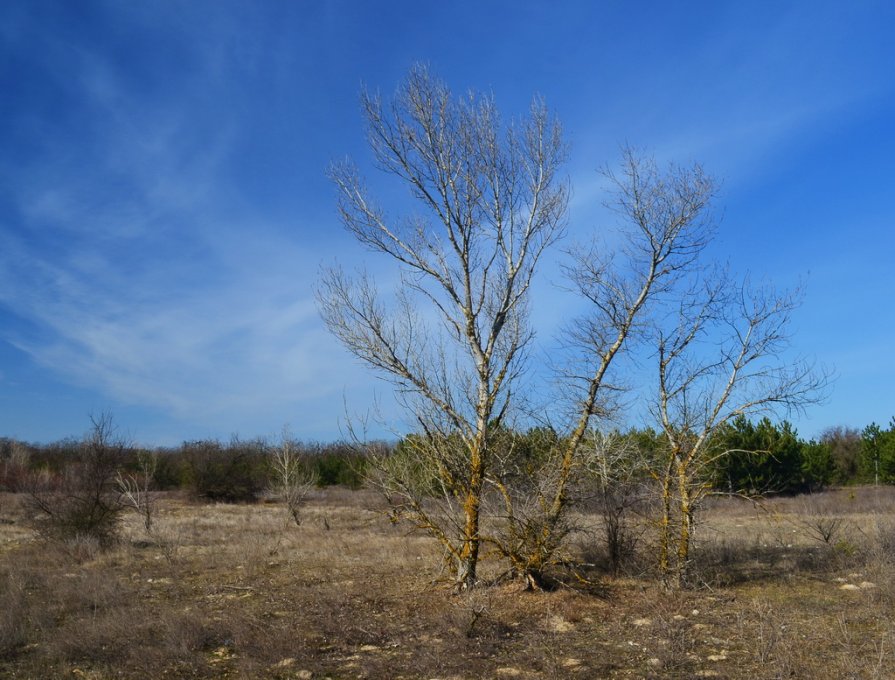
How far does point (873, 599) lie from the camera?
10.4 metres

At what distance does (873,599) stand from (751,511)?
64.6ft

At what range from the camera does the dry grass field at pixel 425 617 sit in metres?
7.41

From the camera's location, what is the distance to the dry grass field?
24.3ft

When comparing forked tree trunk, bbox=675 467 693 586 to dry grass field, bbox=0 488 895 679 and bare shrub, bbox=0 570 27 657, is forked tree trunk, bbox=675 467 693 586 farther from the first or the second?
bare shrub, bbox=0 570 27 657

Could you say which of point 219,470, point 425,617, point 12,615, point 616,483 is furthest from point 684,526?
point 219,470

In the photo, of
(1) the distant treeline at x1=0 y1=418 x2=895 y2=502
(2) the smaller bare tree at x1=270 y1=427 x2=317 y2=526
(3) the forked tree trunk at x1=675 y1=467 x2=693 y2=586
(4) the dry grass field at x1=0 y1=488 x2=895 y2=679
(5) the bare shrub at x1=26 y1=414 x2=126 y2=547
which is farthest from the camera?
(1) the distant treeline at x1=0 y1=418 x2=895 y2=502

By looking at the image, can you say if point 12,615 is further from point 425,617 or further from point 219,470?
point 219,470

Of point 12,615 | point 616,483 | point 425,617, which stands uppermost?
point 616,483

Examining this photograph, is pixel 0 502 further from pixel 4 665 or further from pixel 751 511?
pixel 751 511

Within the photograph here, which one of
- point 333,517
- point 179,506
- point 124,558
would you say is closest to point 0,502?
point 179,506

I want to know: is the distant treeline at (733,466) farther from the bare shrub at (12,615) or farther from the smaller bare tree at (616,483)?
the smaller bare tree at (616,483)

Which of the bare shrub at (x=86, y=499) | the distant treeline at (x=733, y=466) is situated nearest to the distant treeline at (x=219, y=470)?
the distant treeline at (x=733, y=466)

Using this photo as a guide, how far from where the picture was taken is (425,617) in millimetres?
9898

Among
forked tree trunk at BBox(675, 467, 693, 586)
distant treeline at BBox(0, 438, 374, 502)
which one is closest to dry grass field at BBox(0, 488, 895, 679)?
forked tree trunk at BBox(675, 467, 693, 586)
